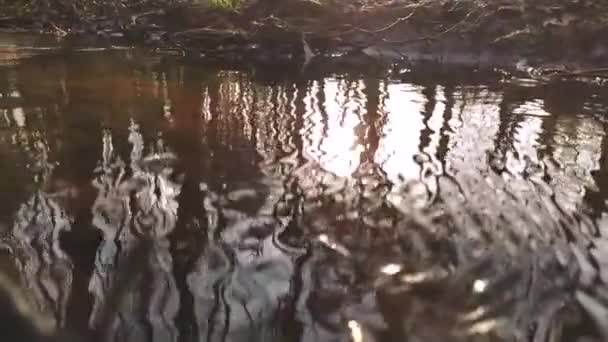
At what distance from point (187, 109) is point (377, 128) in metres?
1.95

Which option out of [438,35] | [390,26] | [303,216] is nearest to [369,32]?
[390,26]

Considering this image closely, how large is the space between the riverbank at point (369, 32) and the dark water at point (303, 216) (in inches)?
120

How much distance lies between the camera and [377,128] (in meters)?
5.23

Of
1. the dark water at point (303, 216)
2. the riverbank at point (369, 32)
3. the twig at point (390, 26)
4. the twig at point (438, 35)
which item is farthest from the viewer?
the twig at point (390, 26)

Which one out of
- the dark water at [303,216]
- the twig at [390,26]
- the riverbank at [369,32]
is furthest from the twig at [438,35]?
the dark water at [303,216]

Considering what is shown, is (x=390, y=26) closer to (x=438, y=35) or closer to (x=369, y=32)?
(x=369, y=32)

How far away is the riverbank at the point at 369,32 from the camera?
8.94m

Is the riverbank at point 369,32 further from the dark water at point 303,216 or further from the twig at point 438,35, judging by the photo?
the dark water at point 303,216

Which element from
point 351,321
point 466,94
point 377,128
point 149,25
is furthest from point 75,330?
point 149,25

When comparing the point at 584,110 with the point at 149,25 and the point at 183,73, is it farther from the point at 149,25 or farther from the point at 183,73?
the point at 149,25

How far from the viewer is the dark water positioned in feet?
8.29

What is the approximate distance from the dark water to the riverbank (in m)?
3.06

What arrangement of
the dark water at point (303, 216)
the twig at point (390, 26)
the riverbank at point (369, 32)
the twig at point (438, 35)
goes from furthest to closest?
the twig at point (390, 26) < the twig at point (438, 35) < the riverbank at point (369, 32) < the dark water at point (303, 216)

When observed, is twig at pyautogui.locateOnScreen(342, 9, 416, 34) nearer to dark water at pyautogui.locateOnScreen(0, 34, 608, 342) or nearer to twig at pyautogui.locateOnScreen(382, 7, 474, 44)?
twig at pyautogui.locateOnScreen(382, 7, 474, 44)
